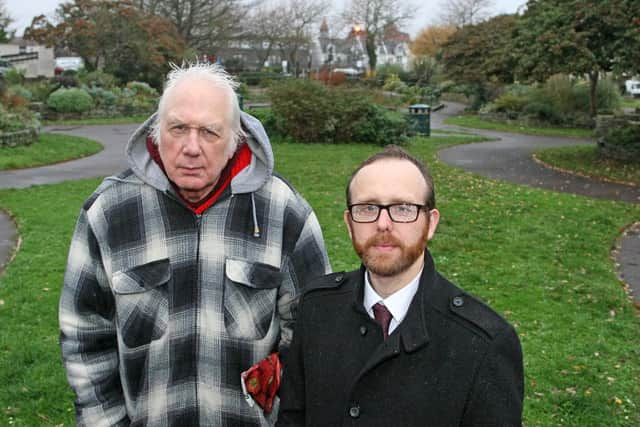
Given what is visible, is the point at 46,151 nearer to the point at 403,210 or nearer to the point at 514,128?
the point at 403,210

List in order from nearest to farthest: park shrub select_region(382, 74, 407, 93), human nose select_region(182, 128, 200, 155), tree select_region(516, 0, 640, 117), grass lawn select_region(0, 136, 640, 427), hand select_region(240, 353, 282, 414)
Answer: human nose select_region(182, 128, 200, 155) < hand select_region(240, 353, 282, 414) < grass lawn select_region(0, 136, 640, 427) < tree select_region(516, 0, 640, 117) < park shrub select_region(382, 74, 407, 93)

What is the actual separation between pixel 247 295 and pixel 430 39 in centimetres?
7012

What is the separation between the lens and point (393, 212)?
1.92 m

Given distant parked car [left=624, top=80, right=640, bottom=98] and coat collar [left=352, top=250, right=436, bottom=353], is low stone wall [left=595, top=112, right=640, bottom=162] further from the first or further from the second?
distant parked car [left=624, top=80, right=640, bottom=98]

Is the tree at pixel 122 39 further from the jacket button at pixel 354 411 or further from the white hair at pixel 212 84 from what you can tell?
the jacket button at pixel 354 411

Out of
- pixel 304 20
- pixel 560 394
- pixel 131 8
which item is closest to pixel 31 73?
pixel 131 8

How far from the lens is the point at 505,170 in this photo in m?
15.7

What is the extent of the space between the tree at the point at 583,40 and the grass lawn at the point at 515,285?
448 centimetres

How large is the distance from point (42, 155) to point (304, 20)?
4570cm

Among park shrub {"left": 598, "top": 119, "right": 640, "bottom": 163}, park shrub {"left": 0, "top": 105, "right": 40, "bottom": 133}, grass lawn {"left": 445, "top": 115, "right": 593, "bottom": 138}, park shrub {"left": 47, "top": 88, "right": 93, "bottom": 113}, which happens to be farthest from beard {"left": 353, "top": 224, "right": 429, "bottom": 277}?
park shrub {"left": 47, "top": 88, "right": 93, "bottom": 113}

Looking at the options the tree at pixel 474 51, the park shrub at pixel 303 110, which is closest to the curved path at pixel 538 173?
the park shrub at pixel 303 110

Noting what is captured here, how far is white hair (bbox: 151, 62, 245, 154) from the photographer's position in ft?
7.85

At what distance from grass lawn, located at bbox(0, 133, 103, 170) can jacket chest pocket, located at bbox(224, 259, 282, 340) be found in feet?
45.4

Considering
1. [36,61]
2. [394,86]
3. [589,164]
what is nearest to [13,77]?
[36,61]
